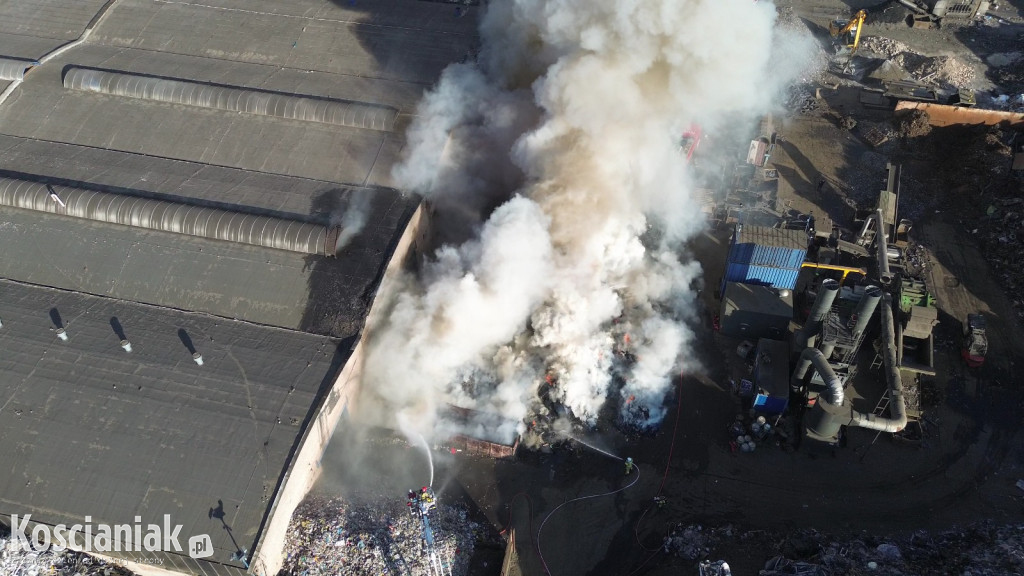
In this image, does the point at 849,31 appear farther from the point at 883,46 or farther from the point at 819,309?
the point at 819,309

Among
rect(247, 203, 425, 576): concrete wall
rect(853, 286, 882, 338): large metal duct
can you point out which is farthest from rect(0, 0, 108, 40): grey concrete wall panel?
rect(853, 286, 882, 338): large metal duct

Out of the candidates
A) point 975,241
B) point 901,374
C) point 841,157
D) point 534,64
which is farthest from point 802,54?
point 901,374

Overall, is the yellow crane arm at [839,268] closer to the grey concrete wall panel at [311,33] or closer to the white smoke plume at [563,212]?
the white smoke plume at [563,212]

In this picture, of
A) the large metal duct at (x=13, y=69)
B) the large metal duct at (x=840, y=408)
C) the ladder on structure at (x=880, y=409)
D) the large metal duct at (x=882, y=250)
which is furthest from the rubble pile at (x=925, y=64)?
the large metal duct at (x=13, y=69)

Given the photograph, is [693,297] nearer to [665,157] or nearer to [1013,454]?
[665,157]

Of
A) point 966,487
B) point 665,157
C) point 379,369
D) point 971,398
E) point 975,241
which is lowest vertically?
point 966,487

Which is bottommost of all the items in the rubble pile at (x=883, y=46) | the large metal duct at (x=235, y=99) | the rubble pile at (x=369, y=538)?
the rubble pile at (x=369, y=538)
